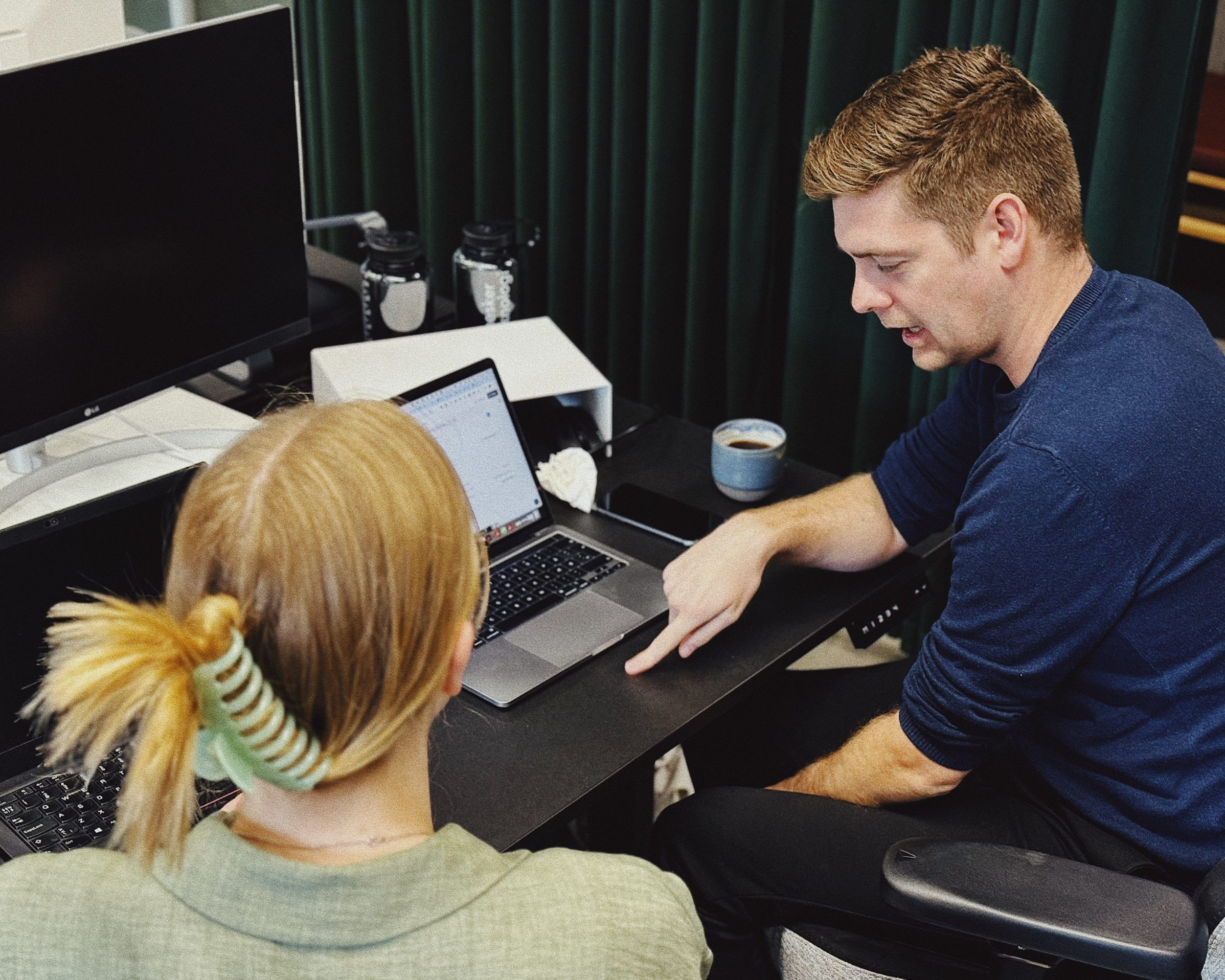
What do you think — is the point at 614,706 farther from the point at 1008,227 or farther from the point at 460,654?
the point at 1008,227

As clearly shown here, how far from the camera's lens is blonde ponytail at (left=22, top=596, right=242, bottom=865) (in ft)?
2.30

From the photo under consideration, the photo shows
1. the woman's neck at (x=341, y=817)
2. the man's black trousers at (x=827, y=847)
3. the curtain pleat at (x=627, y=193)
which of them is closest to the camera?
the woman's neck at (x=341, y=817)

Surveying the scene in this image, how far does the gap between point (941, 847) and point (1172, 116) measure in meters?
1.14

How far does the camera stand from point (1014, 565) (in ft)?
3.92

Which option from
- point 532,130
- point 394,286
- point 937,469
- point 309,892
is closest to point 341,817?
point 309,892

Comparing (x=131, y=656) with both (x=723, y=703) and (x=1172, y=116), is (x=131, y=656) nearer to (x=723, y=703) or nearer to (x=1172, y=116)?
(x=723, y=703)

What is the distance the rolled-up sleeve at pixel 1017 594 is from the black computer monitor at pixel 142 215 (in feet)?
2.92

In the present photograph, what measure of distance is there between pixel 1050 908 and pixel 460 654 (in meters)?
0.55

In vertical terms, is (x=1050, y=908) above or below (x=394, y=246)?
below

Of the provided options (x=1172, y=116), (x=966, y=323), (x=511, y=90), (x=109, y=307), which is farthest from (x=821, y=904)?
(x=511, y=90)

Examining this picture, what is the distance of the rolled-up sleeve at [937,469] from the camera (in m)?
1.55

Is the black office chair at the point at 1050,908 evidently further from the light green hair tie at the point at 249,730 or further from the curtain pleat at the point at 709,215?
the curtain pleat at the point at 709,215

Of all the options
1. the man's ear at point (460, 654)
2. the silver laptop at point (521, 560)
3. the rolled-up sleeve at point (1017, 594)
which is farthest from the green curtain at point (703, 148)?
the man's ear at point (460, 654)

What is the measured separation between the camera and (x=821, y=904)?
4.28 feet
